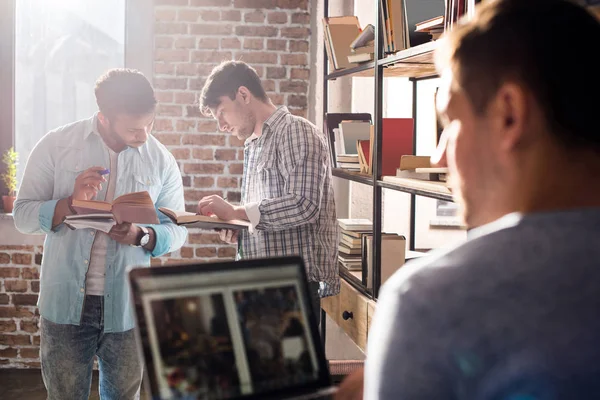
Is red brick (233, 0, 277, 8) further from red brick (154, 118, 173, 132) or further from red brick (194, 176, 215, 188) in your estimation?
red brick (194, 176, 215, 188)

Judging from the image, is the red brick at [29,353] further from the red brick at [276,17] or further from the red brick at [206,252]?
the red brick at [276,17]

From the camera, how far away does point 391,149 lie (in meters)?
2.68

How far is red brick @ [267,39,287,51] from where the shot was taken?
3.83m

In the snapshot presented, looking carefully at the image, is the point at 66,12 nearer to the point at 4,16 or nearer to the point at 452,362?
the point at 4,16

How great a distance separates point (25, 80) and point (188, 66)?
99 centimetres

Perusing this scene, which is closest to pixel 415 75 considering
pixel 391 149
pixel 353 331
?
pixel 391 149

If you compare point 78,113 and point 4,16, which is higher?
point 4,16

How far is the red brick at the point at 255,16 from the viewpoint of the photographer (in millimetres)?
3812

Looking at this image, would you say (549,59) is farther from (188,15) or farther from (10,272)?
(10,272)

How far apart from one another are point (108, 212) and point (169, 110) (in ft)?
5.55

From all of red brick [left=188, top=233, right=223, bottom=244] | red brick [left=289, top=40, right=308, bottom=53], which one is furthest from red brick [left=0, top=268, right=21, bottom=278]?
red brick [left=289, top=40, right=308, bottom=53]

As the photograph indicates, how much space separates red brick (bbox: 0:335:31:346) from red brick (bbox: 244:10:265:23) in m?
2.22

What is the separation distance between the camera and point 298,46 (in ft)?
12.6

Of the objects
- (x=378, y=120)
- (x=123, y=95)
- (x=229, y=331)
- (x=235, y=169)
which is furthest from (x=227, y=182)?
(x=229, y=331)
